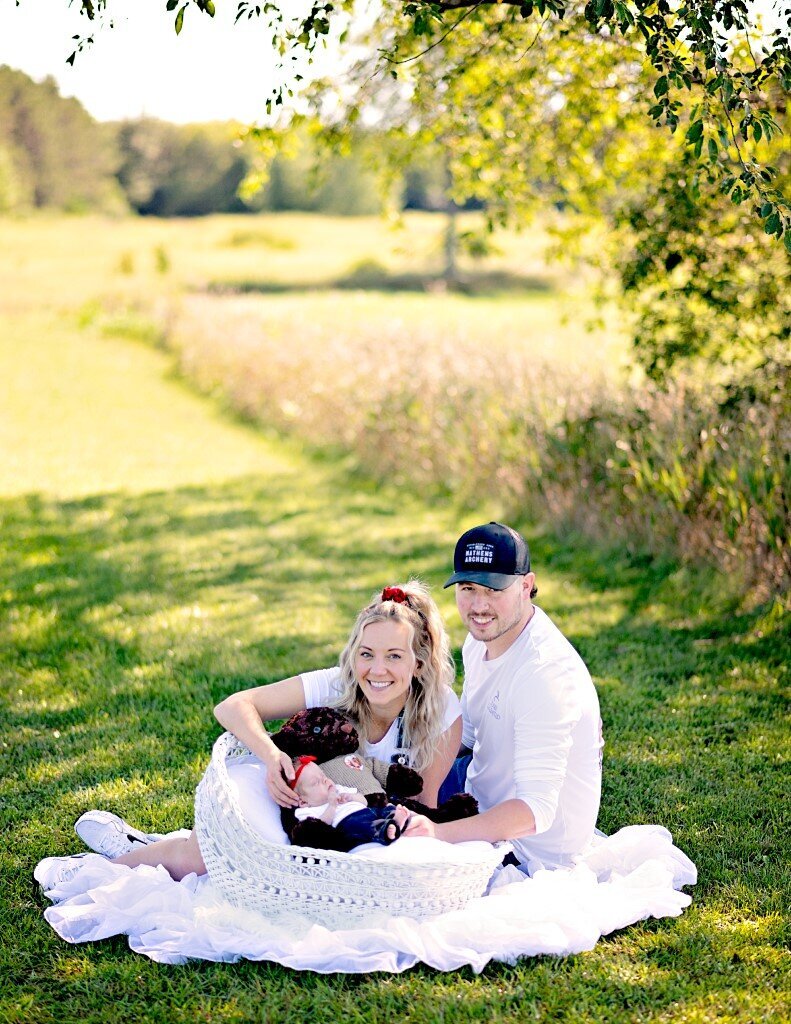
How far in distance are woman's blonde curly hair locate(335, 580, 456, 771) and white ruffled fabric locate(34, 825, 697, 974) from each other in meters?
0.51

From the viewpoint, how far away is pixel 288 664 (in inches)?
243

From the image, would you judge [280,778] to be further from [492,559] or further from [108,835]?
[492,559]

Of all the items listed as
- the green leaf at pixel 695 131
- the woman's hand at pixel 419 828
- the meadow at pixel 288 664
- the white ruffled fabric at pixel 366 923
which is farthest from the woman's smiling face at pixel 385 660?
the green leaf at pixel 695 131

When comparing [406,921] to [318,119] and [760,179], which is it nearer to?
[760,179]

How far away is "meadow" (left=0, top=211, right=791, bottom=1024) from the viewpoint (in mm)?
3303

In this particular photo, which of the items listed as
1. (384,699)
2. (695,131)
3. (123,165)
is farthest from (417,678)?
(123,165)

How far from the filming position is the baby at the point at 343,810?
3412mm

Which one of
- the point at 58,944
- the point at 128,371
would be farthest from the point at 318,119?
the point at 128,371

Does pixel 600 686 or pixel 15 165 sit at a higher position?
pixel 15 165

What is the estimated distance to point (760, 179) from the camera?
174 inches

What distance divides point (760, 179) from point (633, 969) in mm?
3015

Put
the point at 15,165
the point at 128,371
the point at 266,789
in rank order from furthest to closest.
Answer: the point at 15,165
the point at 128,371
the point at 266,789

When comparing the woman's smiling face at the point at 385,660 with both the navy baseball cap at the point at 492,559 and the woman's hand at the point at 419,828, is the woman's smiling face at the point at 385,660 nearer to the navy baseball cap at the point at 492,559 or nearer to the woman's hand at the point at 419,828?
the navy baseball cap at the point at 492,559

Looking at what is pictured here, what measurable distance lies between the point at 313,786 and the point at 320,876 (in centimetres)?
33
